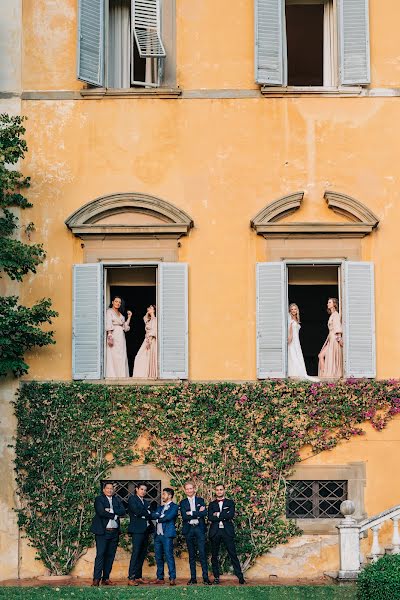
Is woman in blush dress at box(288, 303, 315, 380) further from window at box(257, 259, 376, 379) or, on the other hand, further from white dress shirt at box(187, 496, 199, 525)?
white dress shirt at box(187, 496, 199, 525)

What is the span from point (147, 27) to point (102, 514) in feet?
25.6

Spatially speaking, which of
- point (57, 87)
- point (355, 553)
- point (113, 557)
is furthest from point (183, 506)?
point (57, 87)

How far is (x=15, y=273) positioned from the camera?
69.5 ft

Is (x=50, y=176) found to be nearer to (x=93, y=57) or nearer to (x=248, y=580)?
(x=93, y=57)

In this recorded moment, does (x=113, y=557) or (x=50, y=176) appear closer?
(x=113, y=557)

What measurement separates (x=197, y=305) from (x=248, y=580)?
436 centimetres

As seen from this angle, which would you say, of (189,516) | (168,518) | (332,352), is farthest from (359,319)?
(168,518)

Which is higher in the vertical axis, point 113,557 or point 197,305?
point 197,305

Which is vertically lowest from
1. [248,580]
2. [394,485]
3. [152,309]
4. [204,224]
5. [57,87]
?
[248,580]

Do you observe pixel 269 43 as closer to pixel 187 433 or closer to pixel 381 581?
pixel 187 433

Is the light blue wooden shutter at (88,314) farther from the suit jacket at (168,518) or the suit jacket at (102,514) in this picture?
the suit jacket at (168,518)

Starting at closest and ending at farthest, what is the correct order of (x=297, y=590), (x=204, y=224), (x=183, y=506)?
(x=297, y=590) < (x=183, y=506) < (x=204, y=224)

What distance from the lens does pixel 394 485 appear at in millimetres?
21281

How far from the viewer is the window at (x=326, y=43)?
22.0 m
